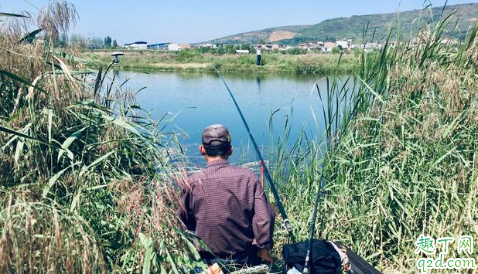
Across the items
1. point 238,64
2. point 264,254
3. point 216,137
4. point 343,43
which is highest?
point 343,43

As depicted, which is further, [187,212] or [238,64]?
[238,64]

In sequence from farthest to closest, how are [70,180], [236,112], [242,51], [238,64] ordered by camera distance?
[242,51] → [238,64] → [236,112] → [70,180]

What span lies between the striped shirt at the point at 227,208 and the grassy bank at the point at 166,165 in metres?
0.24

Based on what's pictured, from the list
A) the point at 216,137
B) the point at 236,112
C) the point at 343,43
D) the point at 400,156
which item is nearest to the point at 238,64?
the point at 236,112

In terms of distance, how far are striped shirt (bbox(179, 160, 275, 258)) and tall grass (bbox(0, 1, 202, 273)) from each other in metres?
0.26

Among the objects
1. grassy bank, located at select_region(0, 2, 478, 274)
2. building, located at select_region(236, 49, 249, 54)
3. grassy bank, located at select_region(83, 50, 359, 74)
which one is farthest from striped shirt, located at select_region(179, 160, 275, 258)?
building, located at select_region(236, 49, 249, 54)

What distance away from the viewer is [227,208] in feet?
7.32

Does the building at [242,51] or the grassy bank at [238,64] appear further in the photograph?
the building at [242,51]

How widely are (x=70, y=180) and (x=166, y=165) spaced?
0.42 m

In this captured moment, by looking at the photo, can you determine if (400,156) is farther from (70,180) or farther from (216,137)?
(70,180)

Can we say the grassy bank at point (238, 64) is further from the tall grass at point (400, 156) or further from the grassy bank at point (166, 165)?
the grassy bank at point (166, 165)

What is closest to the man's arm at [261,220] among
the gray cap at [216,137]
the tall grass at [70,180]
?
the gray cap at [216,137]

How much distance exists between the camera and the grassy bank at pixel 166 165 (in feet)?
5.03

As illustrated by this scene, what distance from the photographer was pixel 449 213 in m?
2.90
